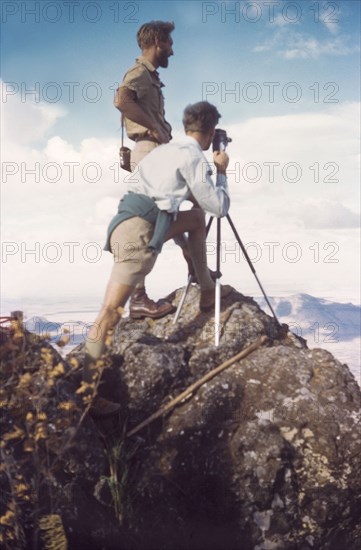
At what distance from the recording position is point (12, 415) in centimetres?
626

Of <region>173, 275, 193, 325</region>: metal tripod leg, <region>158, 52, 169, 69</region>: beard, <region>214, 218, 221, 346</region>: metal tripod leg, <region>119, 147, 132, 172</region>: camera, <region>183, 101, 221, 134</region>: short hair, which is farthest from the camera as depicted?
<region>119, 147, 132, 172</region>: camera

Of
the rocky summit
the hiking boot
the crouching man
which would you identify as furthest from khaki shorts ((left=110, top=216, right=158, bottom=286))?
the hiking boot

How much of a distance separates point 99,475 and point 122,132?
4858 millimetres

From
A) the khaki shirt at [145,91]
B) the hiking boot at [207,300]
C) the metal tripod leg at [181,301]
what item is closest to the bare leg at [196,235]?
the hiking boot at [207,300]

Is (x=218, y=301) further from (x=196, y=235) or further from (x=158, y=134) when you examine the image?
(x=158, y=134)

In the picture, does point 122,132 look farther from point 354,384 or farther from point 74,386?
point 354,384

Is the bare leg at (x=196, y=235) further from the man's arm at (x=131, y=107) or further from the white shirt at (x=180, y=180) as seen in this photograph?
the man's arm at (x=131, y=107)

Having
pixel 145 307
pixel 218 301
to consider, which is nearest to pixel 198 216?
pixel 218 301

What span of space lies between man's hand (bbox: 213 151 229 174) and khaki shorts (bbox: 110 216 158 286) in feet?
3.60

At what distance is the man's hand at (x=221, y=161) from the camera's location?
731 cm

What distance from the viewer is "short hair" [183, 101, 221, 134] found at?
23.4 ft

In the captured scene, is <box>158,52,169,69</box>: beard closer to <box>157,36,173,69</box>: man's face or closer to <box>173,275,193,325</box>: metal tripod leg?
<box>157,36,173,69</box>: man's face

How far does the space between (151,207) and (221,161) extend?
1.08 m

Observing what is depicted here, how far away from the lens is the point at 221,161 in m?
7.35
